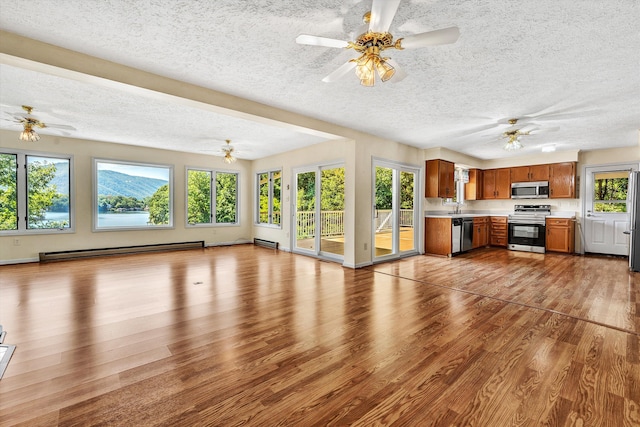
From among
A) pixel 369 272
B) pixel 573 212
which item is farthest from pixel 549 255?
pixel 369 272

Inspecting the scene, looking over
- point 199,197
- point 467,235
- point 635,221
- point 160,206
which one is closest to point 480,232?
point 467,235

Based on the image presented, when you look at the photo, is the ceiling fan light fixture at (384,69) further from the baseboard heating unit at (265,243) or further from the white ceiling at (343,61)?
the baseboard heating unit at (265,243)

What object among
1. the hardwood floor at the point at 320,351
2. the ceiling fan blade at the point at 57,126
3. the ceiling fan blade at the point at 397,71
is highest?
the ceiling fan blade at the point at 57,126

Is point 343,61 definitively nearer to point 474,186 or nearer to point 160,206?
point 160,206

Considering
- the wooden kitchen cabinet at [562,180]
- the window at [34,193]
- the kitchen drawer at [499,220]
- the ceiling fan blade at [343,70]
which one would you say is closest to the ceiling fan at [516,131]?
the wooden kitchen cabinet at [562,180]

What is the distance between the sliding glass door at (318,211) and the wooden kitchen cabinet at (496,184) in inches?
167

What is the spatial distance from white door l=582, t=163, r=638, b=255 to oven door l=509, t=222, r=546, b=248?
0.96 metres

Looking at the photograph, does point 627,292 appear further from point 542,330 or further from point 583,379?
point 583,379

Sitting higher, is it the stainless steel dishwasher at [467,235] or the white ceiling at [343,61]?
the white ceiling at [343,61]

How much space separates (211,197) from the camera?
8.12 m

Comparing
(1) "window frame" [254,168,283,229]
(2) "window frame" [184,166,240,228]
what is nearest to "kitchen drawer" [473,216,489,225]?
(1) "window frame" [254,168,283,229]

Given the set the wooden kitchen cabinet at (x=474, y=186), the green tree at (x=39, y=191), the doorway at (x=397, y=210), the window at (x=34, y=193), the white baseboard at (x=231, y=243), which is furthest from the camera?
the wooden kitchen cabinet at (x=474, y=186)

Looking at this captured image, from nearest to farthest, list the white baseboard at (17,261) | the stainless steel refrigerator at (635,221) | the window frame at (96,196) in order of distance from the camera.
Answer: the stainless steel refrigerator at (635,221) < the white baseboard at (17,261) < the window frame at (96,196)

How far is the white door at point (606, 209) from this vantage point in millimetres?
6457
